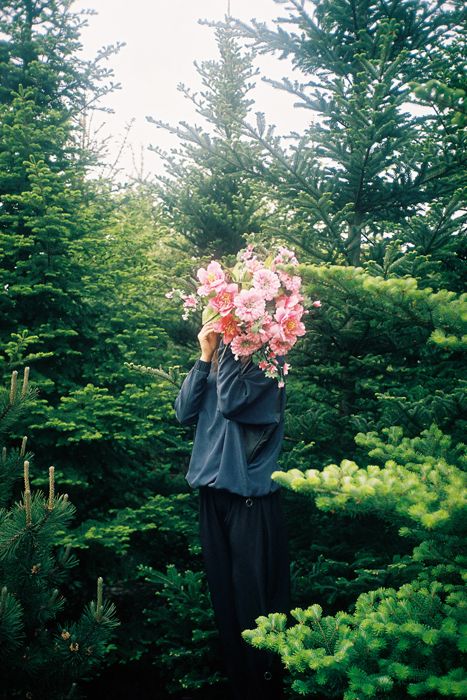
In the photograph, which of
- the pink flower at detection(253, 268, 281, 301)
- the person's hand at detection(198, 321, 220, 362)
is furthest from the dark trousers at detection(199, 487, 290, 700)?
the pink flower at detection(253, 268, 281, 301)

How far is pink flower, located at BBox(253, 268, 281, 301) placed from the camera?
2432 mm

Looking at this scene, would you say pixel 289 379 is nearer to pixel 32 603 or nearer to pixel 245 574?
pixel 245 574

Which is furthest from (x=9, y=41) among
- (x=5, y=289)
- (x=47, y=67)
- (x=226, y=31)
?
(x=5, y=289)

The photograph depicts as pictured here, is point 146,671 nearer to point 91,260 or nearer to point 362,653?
point 362,653

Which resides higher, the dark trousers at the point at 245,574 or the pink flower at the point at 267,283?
the pink flower at the point at 267,283

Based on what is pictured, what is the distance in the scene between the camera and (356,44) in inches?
127

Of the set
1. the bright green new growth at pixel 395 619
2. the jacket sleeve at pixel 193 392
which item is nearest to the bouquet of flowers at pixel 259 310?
the jacket sleeve at pixel 193 392

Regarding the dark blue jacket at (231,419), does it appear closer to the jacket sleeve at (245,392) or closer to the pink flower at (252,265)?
the jacket sleeve at (245,392)

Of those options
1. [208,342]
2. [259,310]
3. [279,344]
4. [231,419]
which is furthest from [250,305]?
[231,419]

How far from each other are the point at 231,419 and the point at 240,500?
467mm

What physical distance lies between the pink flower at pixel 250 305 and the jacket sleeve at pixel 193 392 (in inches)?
19.0

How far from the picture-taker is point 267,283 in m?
2.45

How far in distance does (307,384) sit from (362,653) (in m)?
2.57

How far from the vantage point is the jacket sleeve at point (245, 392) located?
8.31 feet
